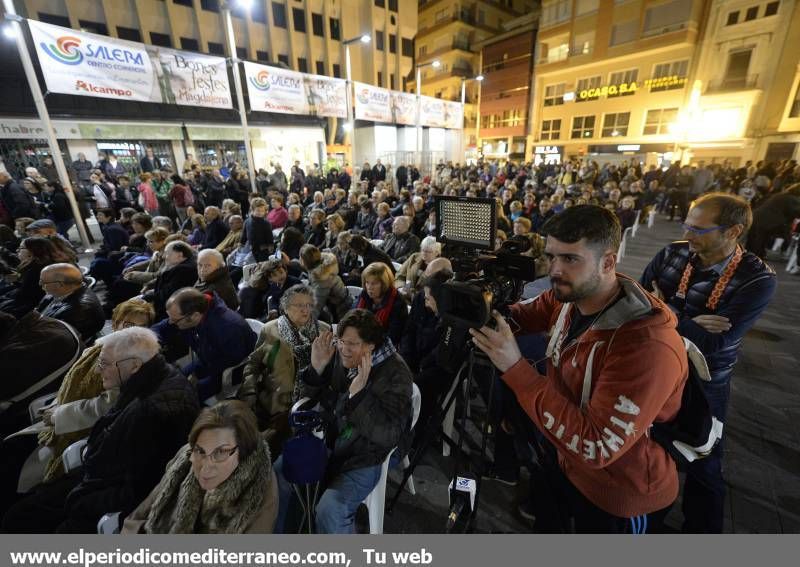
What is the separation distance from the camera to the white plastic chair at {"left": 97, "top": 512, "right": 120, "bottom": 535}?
4.92 ft

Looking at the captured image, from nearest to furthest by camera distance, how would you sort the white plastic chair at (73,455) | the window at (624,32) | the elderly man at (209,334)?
the white plastic chair at (73,455), the elderly man at (209,334), the window at (624,32)

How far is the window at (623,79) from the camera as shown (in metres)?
19.2

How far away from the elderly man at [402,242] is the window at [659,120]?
21.1 meters

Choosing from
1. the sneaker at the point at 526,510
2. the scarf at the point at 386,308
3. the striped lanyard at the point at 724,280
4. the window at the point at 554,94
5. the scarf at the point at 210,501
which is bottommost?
the sneaker at the point at 526,510

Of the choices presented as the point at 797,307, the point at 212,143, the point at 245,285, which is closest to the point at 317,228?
the point at 245,285

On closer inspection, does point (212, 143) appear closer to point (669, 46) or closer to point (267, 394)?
point (267, 394)

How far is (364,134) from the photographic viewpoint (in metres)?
18.3

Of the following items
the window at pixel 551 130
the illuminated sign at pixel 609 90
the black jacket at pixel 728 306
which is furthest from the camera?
the window at pixel 551 130

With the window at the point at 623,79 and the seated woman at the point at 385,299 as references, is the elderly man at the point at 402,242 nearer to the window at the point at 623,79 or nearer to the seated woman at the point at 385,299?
the seated woman at the point at 385,299

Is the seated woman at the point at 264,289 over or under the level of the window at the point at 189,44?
under

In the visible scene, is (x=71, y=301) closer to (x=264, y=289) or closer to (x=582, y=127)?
(x=264, y=289)

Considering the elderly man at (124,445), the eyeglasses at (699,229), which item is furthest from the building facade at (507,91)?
the elderly man at (124,445)

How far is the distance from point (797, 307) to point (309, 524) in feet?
20.5

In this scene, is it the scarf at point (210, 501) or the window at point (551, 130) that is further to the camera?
the window at point (551, 130)
